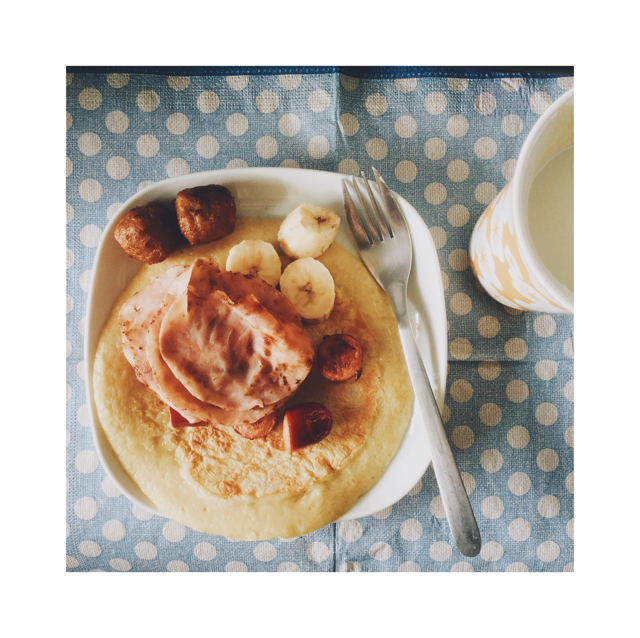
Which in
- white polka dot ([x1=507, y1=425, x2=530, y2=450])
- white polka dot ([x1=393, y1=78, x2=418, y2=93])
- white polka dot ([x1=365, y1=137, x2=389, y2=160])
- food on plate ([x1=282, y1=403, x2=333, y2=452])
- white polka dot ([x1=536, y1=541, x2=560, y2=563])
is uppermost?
white polka dot ([x1=393, y1=78, x2=418, y2=93])

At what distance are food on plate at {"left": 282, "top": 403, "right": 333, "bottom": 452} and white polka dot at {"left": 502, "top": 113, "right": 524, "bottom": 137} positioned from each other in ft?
3.55

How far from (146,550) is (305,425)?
29.0 inches

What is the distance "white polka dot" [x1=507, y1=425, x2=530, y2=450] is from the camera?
143 cm

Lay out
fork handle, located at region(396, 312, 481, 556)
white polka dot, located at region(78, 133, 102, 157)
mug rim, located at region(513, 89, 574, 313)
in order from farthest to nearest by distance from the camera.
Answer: white polka dot, located at region(78, 133, 102, 157), fork handle, located at region(396, 312, 481, 556), mug rim, located at region(513, 89, 574, 313)

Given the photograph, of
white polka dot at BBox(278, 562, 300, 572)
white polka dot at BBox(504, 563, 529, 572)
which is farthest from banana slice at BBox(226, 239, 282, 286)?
white polka dot at BBox(504, 563, 529, 572)

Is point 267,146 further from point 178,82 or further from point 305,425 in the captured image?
point 305,425

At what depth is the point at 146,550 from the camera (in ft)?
4.65

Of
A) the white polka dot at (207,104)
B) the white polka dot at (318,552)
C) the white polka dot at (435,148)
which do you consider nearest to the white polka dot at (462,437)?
the white polka dot at (318,552)

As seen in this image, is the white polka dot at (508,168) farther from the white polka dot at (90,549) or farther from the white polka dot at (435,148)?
the white polka dot at (90,549)

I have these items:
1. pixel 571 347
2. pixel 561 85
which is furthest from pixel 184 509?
pixel 561 85

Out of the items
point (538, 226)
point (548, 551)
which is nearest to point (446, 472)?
point (548, 551)

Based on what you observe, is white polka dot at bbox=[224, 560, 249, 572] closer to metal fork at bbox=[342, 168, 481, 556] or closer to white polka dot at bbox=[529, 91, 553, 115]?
metal fork at bbox=[342, 168, 481, 556]

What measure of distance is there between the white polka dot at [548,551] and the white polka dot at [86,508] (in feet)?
4.82

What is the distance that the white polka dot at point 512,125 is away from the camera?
1.43 metres
